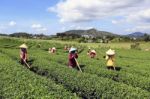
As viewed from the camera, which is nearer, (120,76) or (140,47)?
(120,76)

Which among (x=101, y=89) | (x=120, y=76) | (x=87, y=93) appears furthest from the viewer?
(x=120, y=76)

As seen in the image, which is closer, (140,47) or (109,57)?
(109,57)

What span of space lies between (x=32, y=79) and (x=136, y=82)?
17.4 ft

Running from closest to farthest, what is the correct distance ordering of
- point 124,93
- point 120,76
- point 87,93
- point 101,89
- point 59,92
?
point 59,92 → point 124,93 → point 101,89 → point 87,93 → point 120,76

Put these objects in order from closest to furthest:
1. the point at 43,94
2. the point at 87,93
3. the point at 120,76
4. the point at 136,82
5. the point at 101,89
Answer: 1. the point at 43,94
2. the point at 101,89
3. the point at 87,93
4. the point at 136,82
5. the point at 120,76

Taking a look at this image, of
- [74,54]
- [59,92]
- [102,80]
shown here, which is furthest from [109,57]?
[59,92]

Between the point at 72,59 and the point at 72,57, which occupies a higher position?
the point at 72,57

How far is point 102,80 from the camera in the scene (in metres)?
16.0

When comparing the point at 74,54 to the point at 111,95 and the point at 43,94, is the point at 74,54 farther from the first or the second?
the point at 43,94

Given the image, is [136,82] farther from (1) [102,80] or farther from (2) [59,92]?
(2) [59,92]

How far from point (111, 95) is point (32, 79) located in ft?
11.2

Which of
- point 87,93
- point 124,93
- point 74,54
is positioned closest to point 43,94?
point 124,93

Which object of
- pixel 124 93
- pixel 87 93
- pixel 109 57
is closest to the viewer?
pixel 124 93

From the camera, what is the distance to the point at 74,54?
77.0ft
